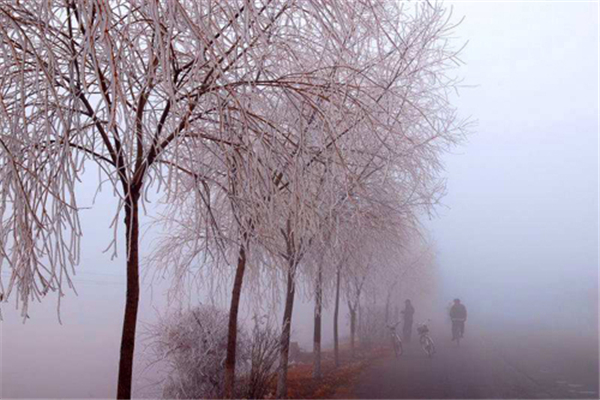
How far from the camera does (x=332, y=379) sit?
19.9ft

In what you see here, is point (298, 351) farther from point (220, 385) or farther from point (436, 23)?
point (436, 23)

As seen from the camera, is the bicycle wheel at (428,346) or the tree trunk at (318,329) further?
the tree trunk at (318,329)

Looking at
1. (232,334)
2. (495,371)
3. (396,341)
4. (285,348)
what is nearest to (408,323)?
(396,341)

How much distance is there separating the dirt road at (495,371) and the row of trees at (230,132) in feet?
3.56

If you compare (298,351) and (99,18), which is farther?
(298,351)

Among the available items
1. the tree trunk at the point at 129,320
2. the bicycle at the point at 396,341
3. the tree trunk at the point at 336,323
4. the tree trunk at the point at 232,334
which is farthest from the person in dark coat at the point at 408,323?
the tree trunk at the point at 129,320

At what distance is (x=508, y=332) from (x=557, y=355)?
1.41 feet

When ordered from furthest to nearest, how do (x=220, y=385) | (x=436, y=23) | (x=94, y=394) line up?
(x=220, y=385), (x=436, y=23), (x=94, y=394)

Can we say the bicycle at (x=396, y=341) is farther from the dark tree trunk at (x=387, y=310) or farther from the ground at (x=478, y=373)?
the dark tree trunk at (x=387, y=310)

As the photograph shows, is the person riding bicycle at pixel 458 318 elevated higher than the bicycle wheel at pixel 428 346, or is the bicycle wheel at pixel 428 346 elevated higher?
the person riding bicycle at pixel 458 318

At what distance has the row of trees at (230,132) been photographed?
1.94 m

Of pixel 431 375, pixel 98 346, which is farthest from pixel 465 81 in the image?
pixel 98 346

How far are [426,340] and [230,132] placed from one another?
12.5ft

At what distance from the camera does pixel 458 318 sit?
5.48 metres
